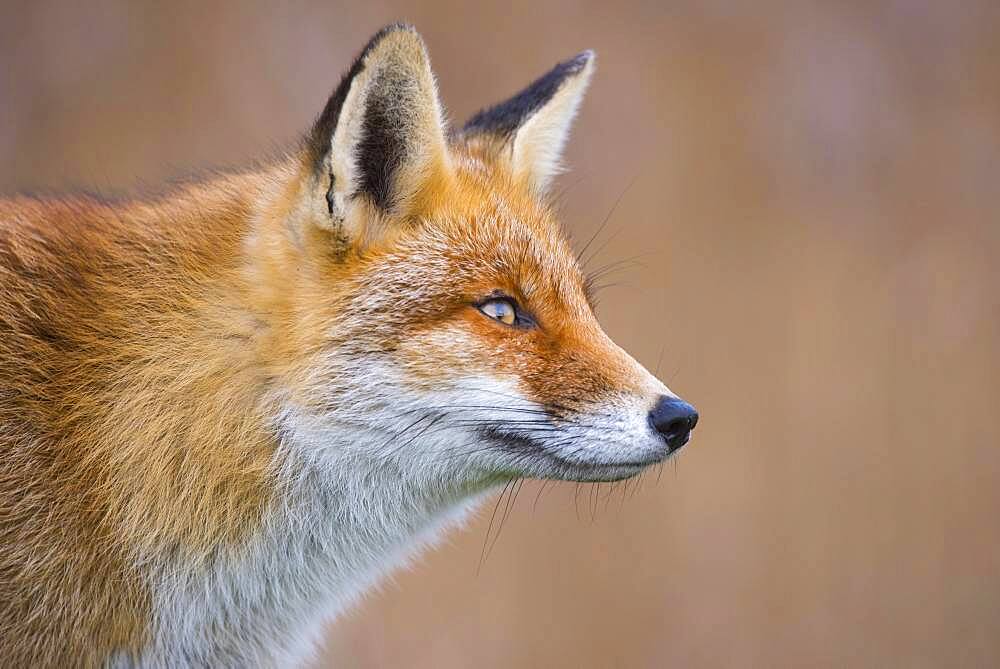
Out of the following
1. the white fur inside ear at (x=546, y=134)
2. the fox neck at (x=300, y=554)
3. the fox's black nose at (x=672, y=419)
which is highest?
the white fur inside ear at (x=546, y=134)

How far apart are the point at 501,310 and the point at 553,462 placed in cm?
50

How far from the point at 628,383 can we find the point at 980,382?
6682 mm

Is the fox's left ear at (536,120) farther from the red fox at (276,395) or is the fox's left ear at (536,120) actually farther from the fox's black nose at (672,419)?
the fox's black nose at (672,419)

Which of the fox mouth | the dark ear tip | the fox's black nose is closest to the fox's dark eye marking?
the fox mouth

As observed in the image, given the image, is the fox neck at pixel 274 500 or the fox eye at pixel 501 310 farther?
the fox eye at pixel 501 310

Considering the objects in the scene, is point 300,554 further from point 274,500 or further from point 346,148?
point 346,148

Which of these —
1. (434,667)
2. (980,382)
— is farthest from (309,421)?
(980,382)

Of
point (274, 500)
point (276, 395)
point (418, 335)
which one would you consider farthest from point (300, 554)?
point (418, 335)

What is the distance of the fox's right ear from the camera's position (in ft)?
10.1

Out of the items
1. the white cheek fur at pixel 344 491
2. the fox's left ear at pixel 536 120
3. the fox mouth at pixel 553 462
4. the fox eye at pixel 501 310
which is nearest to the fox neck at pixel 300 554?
the white cheek fur at pixel 344 491

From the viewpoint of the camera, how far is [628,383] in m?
3.23

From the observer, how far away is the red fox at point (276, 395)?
10.3 feet

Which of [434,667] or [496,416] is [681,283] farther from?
[496,416]

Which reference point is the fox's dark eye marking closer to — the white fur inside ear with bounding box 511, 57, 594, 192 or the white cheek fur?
the white cheek fur
